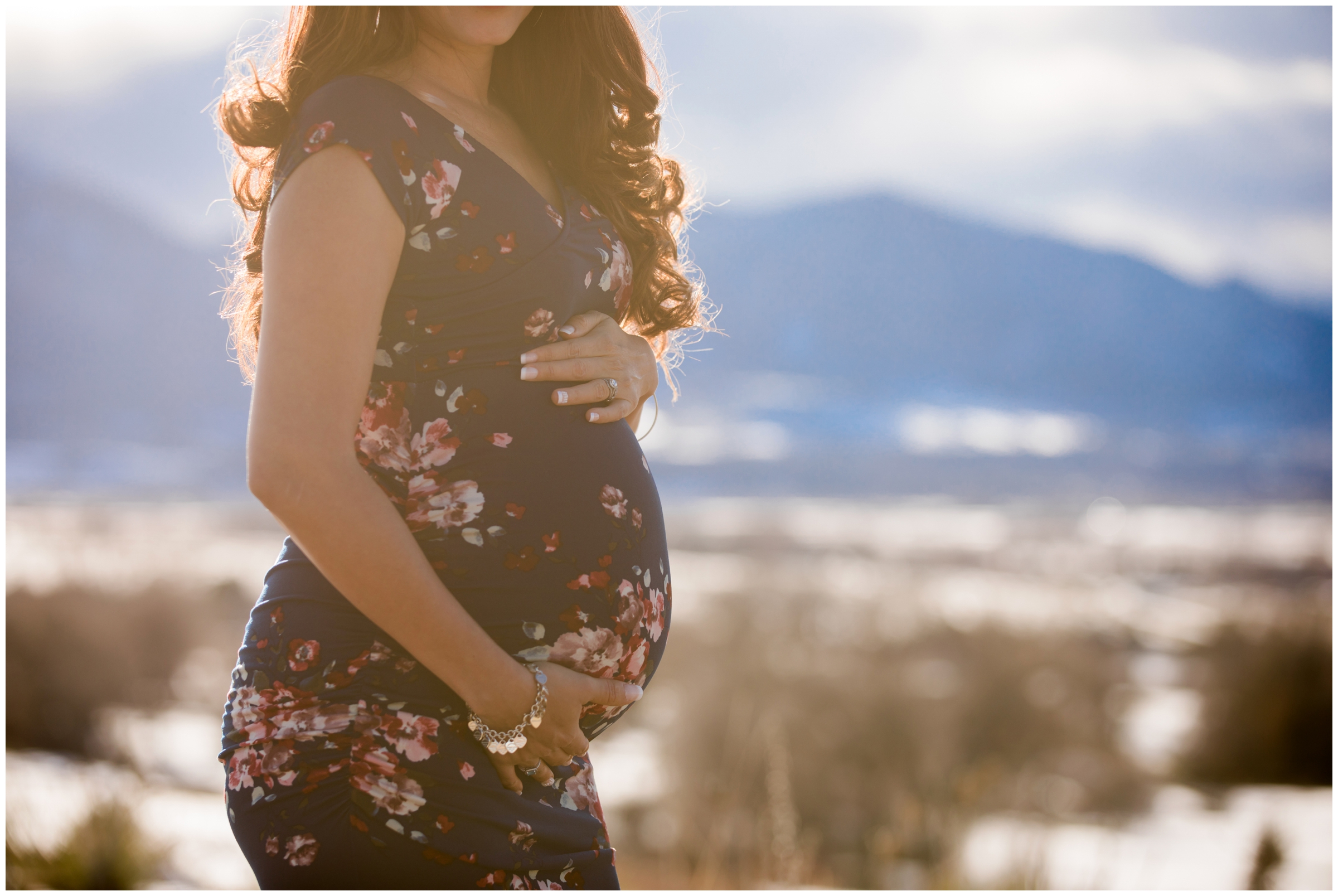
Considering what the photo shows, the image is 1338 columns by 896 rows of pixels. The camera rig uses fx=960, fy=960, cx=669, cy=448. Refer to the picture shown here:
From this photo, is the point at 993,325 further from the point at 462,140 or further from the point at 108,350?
the point at 462,140

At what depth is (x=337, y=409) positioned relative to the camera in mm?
997

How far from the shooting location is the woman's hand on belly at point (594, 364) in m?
1.20

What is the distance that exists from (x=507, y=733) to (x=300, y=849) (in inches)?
10.1

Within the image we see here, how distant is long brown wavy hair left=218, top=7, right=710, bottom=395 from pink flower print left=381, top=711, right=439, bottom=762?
624mm

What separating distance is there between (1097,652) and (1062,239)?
6375 inches

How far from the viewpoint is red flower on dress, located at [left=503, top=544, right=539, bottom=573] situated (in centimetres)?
117

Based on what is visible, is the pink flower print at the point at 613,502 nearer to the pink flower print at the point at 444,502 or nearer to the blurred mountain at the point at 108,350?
the pink flower print at the point at 444,502

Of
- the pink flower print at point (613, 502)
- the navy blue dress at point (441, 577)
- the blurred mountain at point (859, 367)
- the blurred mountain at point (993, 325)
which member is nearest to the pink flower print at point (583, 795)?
the navy blue dress at point (441, 577)

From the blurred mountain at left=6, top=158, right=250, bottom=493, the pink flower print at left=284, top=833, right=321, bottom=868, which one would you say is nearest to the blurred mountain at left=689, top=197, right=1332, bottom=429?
the blurred mountain at left=6, top=158, right=250, bottom=493

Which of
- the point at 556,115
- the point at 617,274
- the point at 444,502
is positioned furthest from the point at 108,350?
the point at 444,502

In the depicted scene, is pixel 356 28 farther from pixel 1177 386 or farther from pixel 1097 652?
Result: pixel 1177 386

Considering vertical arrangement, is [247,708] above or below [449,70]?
below

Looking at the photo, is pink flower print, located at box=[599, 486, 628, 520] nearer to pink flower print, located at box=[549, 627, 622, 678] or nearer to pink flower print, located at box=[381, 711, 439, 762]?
pink flower print, located at box=[549, 627, 622, 678]

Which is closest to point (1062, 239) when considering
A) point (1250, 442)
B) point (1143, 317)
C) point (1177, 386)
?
point (1143, 317)
